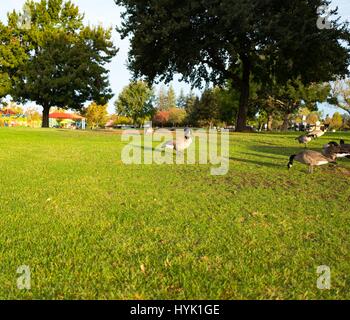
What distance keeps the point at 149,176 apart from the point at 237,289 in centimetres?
632

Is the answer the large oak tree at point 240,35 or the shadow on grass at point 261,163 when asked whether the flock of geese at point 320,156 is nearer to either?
the shadow on grass at point 261,163

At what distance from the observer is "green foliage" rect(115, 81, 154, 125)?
101812 mm

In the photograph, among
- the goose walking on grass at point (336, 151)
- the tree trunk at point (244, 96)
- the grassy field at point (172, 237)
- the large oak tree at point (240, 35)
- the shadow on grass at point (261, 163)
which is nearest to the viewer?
the grassy field at point (172, 237)

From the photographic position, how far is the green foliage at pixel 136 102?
334ft

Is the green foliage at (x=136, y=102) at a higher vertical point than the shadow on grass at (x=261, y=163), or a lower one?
higher

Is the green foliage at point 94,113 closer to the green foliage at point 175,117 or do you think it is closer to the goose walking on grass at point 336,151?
Answer: the green foliage at point 175,117

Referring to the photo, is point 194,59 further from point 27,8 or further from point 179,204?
point 27,8

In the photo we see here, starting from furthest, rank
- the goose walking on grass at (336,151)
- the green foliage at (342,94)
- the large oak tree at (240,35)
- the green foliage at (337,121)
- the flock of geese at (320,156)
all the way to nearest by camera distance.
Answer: the green foliage at (337,121) → the green foliage at (342,94) → the large oak tree at (240,35) → the goose walking on grass at (336,151) → the flock of geese at (320,156)

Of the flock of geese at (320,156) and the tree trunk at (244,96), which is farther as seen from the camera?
the tree trunk at (244,96)

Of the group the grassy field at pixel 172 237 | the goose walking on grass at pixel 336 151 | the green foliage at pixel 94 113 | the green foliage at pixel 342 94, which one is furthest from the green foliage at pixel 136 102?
the grassy field at pixel 172 237

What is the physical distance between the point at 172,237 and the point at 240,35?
100 feet

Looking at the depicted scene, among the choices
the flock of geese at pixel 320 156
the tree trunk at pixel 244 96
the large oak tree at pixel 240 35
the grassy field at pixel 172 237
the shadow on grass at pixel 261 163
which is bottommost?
the grassy field at pixel 172 237

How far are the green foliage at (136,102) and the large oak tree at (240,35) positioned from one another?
2609 inches
